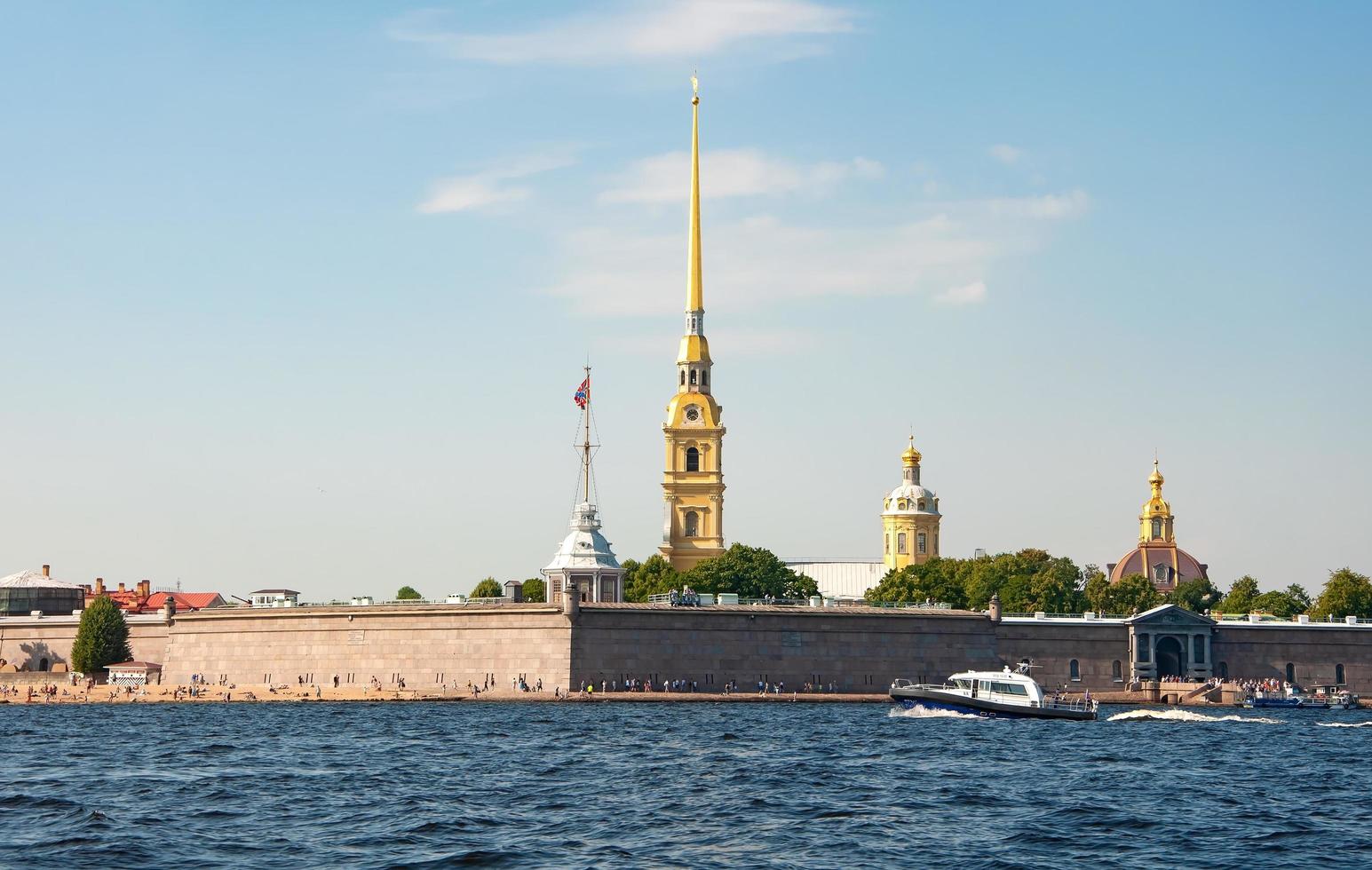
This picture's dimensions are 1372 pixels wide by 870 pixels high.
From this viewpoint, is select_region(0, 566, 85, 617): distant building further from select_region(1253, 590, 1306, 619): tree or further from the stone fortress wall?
select_region(1253, 590, 1306, 619): tree

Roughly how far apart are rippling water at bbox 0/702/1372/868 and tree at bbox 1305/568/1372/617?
43675mm

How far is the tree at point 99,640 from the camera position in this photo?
118 m

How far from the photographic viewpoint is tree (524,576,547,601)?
419ft

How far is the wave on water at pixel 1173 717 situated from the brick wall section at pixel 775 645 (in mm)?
13533

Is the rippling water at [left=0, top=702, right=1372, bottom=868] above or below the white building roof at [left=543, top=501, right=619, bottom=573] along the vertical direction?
below

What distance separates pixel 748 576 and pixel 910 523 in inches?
1570

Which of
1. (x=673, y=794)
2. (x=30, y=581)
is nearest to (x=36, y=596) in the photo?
(x=30, y=581)

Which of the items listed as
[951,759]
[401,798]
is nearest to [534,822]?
[401,798]

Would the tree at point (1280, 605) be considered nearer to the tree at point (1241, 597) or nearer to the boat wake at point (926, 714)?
the tree at point (1241, 597)

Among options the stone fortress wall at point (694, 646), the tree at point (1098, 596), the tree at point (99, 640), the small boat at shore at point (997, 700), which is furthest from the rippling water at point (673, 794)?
the tree at point (1098, 596)

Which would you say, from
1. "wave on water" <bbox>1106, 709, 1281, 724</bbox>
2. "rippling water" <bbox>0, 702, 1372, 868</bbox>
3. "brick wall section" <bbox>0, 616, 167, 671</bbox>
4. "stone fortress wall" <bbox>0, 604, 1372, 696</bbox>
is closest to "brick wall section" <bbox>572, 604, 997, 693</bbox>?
"stone fortress wall" <bbox>0, 604, 1372, 696</bbox>

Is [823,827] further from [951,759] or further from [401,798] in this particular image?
[951,759]

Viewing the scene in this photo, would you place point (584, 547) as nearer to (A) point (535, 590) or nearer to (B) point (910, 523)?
(A) point (535, 590)

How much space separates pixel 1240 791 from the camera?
54.7 m
